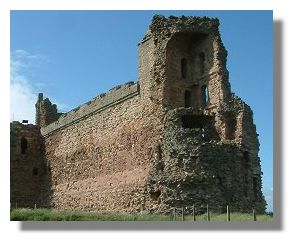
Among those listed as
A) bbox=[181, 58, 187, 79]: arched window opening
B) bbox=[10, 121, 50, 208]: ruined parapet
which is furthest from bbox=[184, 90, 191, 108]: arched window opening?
bbox=[10, 121, 50, 208]: ruined parapet

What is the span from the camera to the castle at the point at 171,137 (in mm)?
21453

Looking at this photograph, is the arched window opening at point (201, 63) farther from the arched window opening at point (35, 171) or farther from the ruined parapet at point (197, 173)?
the arched window opening at point (35, 171)

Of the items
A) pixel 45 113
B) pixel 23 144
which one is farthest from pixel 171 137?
pixel 45 113

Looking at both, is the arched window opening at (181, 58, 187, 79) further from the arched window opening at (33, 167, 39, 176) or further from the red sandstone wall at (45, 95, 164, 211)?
the arched window opening at (33, 167, 39, 176)

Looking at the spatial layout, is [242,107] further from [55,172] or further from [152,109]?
[55,172]

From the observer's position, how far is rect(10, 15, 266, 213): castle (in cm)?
2145

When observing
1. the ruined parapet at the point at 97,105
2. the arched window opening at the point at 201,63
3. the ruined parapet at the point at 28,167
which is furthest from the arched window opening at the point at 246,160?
the ruined parapet at the point at 28,167

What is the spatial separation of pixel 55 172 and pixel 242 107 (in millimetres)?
12971

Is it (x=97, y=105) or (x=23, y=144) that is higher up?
(x=97, y=105)

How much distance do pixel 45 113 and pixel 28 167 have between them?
3898 mm

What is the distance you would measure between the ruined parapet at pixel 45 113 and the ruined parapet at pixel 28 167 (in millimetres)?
983

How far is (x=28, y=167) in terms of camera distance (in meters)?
34.1

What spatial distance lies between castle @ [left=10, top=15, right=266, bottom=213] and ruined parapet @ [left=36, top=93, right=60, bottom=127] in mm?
6131

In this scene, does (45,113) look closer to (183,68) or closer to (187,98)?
(183,68)
